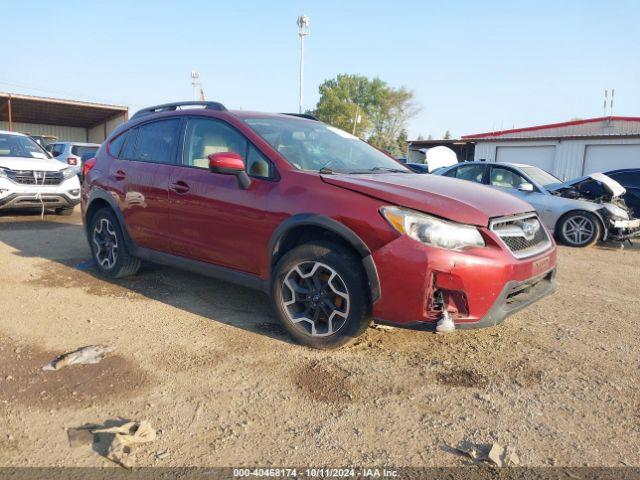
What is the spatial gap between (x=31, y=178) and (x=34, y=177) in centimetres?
5

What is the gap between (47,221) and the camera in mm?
9203

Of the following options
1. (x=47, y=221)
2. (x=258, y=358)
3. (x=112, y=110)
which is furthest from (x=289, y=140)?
(x=112, y=110)

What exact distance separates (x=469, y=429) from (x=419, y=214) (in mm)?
1257

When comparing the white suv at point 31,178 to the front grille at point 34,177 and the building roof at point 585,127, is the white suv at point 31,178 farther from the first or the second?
the building roof at point 585,127

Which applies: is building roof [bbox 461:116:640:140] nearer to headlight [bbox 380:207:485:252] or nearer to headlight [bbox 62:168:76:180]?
headlight [bbox 62:168:76:180]

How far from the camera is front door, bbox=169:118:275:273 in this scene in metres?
3.72

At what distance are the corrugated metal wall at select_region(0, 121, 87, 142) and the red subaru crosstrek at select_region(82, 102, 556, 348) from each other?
121 ft

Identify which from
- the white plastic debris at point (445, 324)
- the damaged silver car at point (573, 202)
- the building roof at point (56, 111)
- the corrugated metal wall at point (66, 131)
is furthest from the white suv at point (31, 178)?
the corrugated metal wall at point (66, 131)

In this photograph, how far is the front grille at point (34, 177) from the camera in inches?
335

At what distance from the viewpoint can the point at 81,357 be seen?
3311 millimetres

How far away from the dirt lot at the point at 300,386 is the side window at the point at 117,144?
1.49m

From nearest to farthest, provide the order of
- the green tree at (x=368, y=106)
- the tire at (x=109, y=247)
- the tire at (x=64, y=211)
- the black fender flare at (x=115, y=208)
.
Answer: the black fender flare at (x=115, y=208)
the tire at (x=109, y=247)
the tire at (x=64, y=211)
the green tree at (x=368, y=106)

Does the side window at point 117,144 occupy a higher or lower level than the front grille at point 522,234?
higher

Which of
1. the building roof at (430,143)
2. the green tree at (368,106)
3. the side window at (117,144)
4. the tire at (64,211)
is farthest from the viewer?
the green tree at (368,106)
